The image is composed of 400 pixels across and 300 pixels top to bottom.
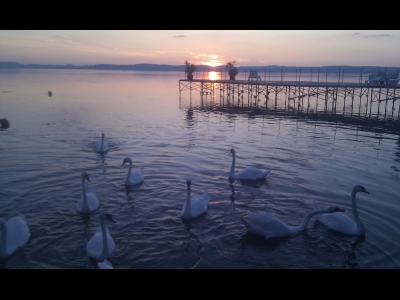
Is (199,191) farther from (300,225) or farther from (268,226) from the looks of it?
(300,225)

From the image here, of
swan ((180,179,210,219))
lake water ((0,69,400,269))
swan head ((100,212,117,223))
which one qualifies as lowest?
lake water ((0,69,400,269))

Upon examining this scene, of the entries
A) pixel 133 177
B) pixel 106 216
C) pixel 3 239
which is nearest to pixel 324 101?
pixel 133 177

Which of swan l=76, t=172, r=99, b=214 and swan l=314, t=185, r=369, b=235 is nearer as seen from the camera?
swan l=314, t=185, r=369, b=235

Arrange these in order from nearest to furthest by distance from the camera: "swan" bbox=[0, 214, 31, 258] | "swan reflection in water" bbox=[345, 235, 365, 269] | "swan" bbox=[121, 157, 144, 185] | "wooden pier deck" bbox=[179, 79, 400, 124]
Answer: "swan" bbox=[0, 214, 31, 258] → "swan reflection in water" bbox=[345, 235, 365, 269] → "swan" bbox=[121, 157, 144, 185] → "wooden pier deck" bbox=[179, 79, 400, 124]

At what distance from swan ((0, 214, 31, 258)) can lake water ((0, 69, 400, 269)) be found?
20 cm

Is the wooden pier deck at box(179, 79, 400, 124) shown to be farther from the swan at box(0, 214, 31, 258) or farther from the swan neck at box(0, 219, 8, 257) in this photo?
the swan neck at box(0, 219, 8, 257)

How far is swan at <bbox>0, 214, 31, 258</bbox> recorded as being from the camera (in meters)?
7.96

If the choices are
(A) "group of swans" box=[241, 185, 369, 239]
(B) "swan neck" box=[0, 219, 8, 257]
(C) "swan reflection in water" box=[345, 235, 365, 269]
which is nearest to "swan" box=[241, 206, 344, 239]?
(A) "group of swans" box=[241, 185, 369, 239]

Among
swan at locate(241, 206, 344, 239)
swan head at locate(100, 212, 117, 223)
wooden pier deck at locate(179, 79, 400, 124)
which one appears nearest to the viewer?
swan head at locate(100, 212, 117, 223)

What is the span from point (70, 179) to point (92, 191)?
280 cm

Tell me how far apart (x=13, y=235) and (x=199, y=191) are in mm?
6224
